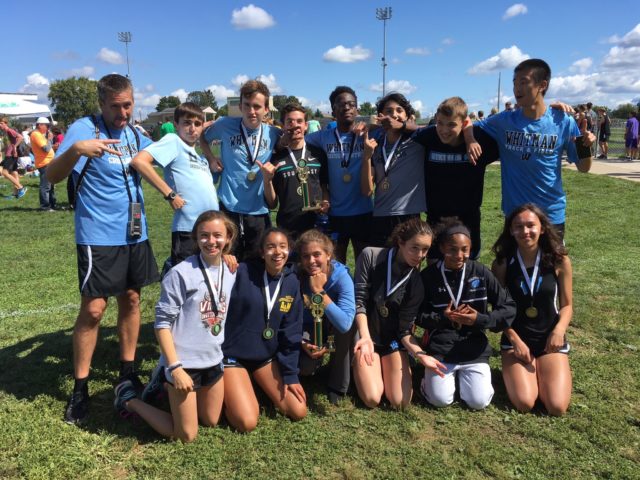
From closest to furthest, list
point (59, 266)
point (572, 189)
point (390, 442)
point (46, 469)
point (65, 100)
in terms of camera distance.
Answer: point (46, 469) → point (390, 442) → point (59, 266) → point (572, 189) → point (65, 100)

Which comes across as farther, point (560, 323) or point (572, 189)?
point (572, 189)

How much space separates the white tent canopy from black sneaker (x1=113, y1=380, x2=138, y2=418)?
35740 millimetres

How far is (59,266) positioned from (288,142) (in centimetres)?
508

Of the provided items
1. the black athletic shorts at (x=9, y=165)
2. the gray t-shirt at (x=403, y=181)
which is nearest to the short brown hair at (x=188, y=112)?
the gray t-shirt at (x=403, y=181)

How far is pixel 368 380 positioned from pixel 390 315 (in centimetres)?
53

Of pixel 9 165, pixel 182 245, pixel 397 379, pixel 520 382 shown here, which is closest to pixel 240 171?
pixel 182 245

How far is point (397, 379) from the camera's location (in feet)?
11.9

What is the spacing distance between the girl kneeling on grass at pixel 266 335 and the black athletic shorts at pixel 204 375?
14 cm

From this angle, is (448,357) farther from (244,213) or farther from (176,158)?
(176,158)

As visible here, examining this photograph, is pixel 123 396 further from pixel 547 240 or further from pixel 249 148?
pixel 547 240

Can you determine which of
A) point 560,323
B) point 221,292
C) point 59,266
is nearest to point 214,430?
point 221,292

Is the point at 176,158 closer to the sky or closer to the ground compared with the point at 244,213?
closer to the sky

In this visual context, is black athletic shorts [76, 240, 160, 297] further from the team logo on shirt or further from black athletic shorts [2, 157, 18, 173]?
black athletic shorts [2, 157, 18, 173]

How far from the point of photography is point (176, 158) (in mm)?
3729
